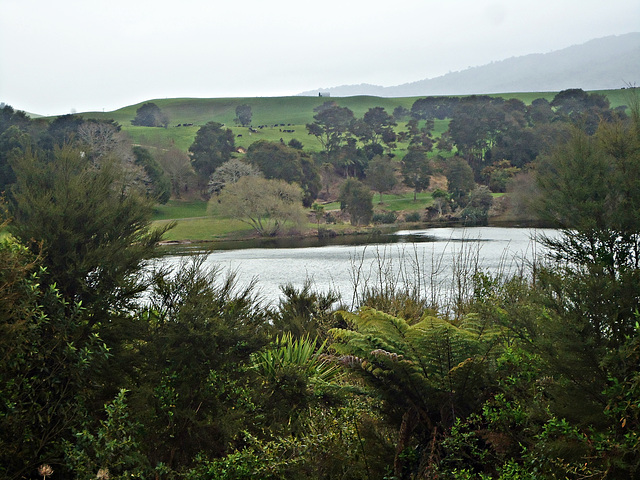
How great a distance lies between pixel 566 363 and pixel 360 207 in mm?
60349

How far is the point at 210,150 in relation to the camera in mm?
78438

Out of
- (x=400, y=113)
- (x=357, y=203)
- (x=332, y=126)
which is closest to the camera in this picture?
(x=357, y=203)

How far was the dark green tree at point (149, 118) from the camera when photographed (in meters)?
128

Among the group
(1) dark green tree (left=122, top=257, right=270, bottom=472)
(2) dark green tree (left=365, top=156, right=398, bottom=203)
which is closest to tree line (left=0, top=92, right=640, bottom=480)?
(1) dark green tree (left=122, top=257, right=270, bottom=472)

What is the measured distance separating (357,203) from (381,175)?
17.0 meters

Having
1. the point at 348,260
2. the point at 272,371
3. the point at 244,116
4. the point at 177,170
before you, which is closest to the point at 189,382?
the point at 272,371

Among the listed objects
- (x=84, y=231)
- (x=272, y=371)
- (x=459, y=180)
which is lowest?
(x=459, y=180)

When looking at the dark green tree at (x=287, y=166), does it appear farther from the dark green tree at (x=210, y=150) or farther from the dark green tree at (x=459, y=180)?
the dark green tree at (x=459, y=180)

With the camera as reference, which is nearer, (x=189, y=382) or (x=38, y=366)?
(x=38, y=366)

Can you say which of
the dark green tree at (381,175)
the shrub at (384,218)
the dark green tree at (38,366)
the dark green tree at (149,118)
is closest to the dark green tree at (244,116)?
the dark green tree at (149,118)

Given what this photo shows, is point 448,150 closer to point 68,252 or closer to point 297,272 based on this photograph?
point 297,272

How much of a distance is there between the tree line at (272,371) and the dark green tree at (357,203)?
189 ft

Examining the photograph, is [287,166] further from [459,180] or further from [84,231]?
[84,231]

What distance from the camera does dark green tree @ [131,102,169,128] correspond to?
128 meters
